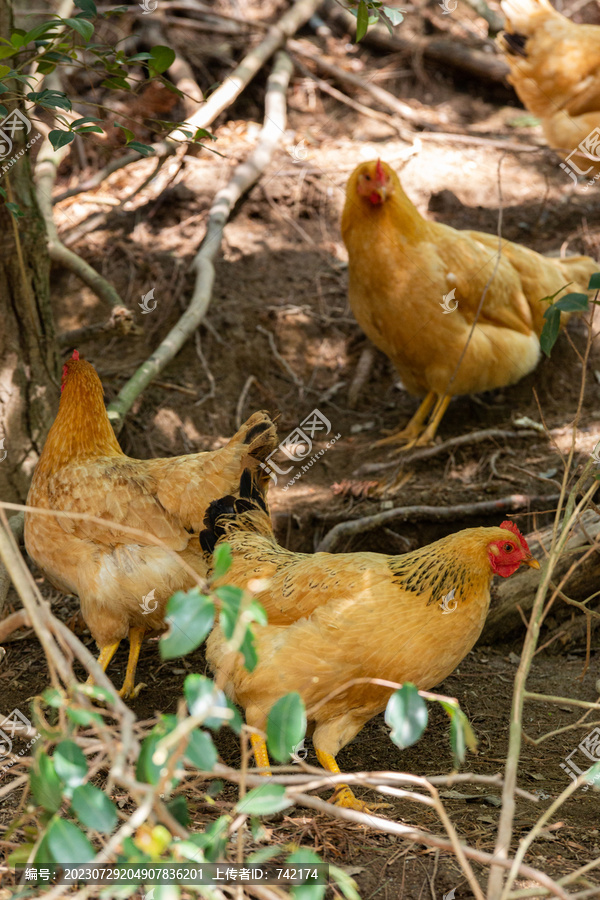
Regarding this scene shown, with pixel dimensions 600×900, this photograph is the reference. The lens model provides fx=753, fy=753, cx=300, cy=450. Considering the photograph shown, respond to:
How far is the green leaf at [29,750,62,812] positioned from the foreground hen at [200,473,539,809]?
4.91 ft

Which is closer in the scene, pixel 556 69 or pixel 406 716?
pixel 406 716

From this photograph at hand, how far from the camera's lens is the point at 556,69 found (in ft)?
22.0

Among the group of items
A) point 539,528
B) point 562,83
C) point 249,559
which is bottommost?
point 539,528

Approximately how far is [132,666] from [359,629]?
1595mm

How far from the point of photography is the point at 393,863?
8.49 ft

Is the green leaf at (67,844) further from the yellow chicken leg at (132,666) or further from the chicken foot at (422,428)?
the chicken foot at (422,428)

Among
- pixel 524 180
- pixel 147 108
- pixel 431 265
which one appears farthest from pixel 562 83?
pixel 147 108

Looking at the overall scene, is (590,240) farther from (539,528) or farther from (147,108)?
(147,108)

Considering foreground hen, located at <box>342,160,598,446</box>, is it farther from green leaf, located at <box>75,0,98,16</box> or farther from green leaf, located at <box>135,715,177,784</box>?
green leaf, located at <box>135,715,177,784</box>

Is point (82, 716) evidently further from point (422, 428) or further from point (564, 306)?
point (422, 428)

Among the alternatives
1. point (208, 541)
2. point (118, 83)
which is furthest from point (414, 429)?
point (118, 83)

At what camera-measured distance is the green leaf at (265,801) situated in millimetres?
1555

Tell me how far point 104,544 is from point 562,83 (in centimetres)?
581

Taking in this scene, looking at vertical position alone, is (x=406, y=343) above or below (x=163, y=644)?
below
